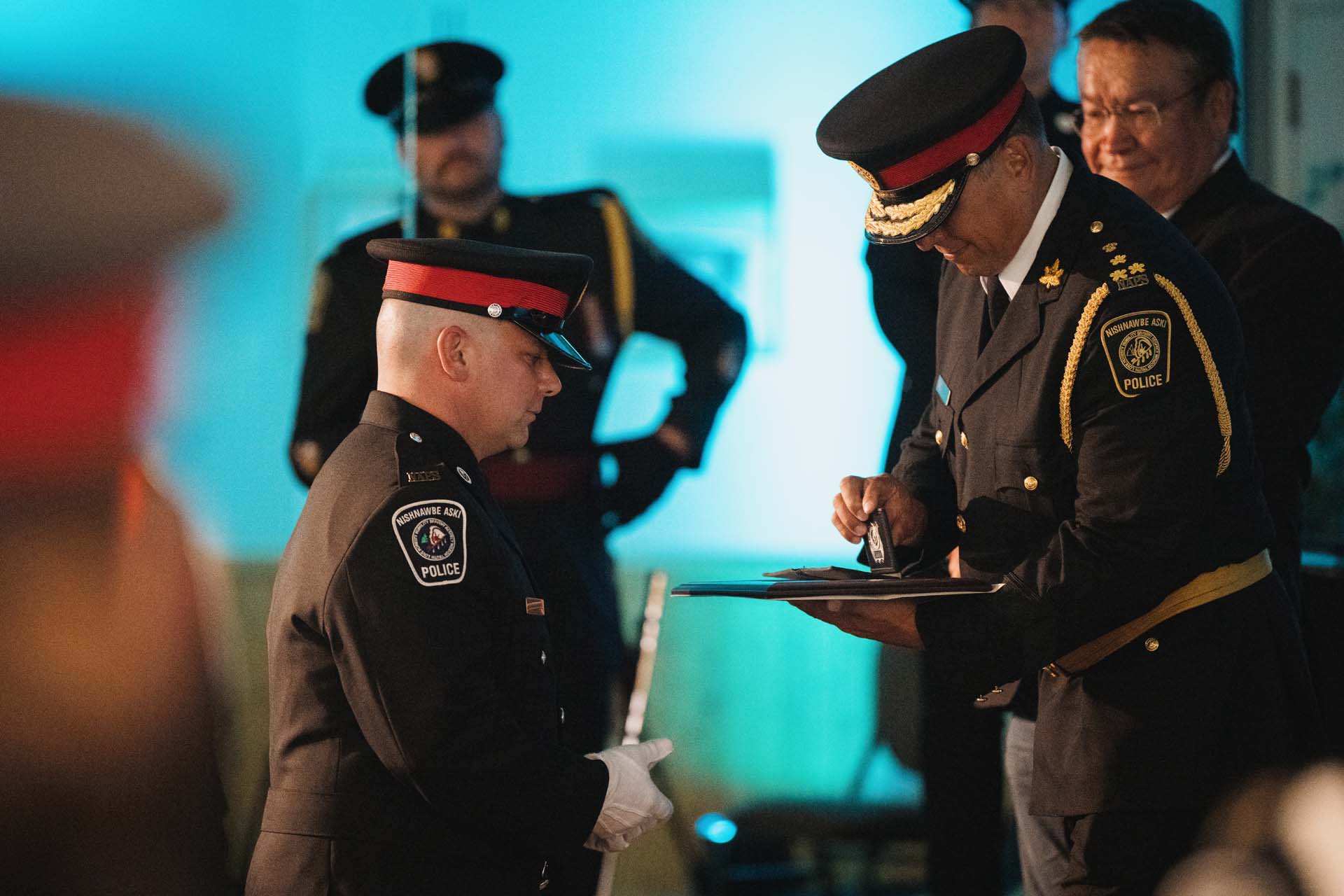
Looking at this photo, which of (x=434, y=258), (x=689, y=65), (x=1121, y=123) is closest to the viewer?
(x=434, y=258)

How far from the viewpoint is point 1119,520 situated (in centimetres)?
166

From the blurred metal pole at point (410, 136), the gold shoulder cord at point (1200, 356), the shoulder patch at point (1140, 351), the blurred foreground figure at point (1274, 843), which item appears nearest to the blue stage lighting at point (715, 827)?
the blurred metal pole at point (410, 136)

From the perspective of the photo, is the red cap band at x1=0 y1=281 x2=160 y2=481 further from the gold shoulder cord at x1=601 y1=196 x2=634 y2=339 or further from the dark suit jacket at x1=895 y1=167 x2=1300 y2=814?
the dark suit jacket at x1=895 y1=167 x2=1300 y2=814

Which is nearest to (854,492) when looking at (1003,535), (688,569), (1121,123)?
(1003,535)

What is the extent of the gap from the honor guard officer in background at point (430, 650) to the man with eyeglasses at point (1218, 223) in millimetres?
906

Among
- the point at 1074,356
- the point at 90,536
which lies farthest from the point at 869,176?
the point at 90,536

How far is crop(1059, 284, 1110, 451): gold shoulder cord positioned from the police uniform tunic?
682 millimetres

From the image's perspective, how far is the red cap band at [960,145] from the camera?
1.75 metres

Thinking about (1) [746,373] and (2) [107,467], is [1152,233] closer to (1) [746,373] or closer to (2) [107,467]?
(1) [746,373]

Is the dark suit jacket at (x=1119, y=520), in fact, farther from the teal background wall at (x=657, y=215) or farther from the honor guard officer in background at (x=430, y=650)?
the teal background wall at (x=657, y=215)

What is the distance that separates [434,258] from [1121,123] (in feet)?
3.92

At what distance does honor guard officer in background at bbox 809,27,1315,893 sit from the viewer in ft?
5.49

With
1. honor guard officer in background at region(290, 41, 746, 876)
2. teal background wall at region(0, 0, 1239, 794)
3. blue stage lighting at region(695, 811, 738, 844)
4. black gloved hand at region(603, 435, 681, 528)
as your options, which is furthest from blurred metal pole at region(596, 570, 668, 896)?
black gloved hand at region(603, 435, 681, 528)

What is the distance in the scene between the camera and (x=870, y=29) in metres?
3.38
